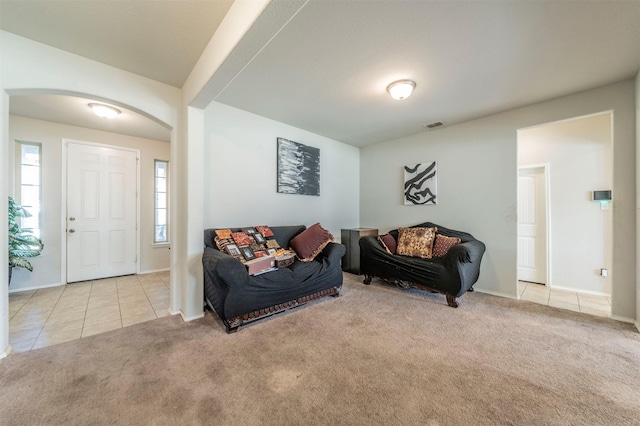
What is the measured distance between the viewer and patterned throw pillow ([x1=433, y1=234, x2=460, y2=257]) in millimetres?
3096

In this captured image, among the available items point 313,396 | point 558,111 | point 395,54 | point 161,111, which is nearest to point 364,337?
point 313,396

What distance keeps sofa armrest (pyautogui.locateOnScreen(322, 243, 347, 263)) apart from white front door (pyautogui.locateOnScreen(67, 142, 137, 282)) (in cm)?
349

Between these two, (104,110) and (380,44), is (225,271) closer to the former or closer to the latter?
(380,44)

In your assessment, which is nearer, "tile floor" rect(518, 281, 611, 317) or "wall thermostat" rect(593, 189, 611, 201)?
"tile floor" rect(518, 281, 611, 317)

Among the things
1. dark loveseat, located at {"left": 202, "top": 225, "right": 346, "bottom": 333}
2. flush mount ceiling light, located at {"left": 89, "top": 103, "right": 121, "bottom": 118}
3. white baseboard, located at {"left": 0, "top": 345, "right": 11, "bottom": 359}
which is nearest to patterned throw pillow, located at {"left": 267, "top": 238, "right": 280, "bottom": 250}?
dark loveseat, located at {"left": 202, "top": 225, "right": 346, "bottom": 333}

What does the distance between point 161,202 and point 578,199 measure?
21.8 feet

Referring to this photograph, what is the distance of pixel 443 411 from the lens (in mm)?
1283

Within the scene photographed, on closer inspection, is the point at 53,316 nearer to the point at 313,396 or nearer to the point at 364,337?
the point at 313,396

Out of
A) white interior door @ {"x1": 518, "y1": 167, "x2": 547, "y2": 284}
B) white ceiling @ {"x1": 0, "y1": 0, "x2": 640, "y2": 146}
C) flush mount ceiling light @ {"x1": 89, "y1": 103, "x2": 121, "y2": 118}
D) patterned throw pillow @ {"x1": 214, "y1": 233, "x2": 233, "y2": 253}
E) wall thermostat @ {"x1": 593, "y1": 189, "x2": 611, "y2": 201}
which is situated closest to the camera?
white ceiling @ {"x1": 0, "y1": 0, "x2": 640, "y2": 146}

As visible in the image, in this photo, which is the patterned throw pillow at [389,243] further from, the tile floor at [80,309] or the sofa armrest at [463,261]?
the tile floor at [80,309]

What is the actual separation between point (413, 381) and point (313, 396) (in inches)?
25.6

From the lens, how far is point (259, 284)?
2234 millimetres

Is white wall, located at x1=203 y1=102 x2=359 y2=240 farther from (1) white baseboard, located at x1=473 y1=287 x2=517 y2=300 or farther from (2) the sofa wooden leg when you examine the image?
(1) white baseboard, located at x1=473 y1=287 x2=517 y2=300

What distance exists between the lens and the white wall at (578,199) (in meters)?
3.09
